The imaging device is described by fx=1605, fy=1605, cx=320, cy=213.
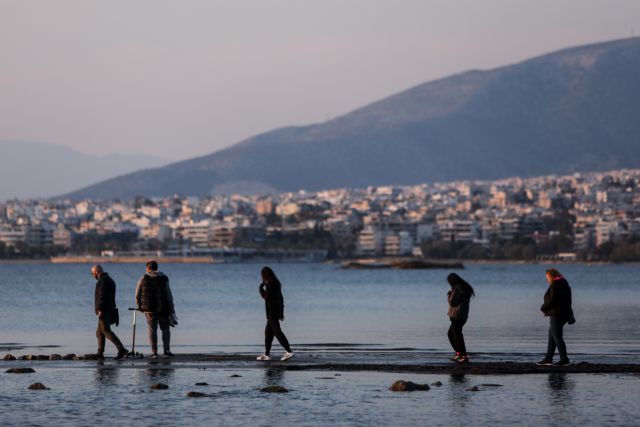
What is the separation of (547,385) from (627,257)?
17037cm

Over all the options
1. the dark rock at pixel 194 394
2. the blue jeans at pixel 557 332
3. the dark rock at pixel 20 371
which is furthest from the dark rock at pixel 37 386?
the blue jeans at pixel 557 332

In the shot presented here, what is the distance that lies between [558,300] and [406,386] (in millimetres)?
3869

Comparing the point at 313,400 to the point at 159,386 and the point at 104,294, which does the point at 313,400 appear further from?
the point at 104,294

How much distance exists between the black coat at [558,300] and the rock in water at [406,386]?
348cm

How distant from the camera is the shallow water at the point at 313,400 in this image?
17.2 m

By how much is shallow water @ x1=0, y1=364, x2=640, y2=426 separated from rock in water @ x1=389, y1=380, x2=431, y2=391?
0.50 ft

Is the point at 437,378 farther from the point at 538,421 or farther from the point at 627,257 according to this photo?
the point at 627,257

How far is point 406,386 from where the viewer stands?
19.8 meters

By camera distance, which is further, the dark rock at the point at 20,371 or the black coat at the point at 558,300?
the black coat at the point at 558,300

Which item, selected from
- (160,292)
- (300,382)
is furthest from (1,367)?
(300,382)

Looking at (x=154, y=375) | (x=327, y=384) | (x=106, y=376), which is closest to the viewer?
(x=327, y=384)

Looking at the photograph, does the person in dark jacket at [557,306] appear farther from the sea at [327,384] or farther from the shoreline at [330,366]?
the sea at [327,384]

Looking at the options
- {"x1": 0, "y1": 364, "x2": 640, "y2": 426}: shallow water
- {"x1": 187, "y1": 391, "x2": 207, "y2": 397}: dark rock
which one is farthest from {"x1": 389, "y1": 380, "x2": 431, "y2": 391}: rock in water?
{"x1": 187, "y1": 391, "x2": 207, "y2": 397}: dark rock

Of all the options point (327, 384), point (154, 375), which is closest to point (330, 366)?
point (327, 384)
